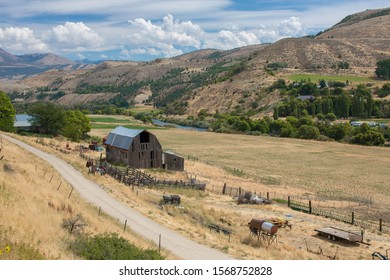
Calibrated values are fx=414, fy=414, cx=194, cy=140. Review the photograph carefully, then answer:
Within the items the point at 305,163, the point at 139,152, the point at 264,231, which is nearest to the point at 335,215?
the point at 264,231

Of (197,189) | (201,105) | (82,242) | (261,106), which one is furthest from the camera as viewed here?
(201,105)

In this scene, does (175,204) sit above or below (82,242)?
below

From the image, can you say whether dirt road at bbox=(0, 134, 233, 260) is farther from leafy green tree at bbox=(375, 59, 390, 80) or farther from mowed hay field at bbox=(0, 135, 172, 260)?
leafy green tree at bbox=(375, 59, 390, 80)

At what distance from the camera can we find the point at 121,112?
200 meters

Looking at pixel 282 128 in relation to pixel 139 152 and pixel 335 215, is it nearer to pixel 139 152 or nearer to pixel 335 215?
pixel 139 152

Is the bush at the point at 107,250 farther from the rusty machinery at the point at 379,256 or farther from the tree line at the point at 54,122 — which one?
the tree line at the point at 54,122

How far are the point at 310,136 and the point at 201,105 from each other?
86.4 m

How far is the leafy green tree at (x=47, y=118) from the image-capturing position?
76.5 metres

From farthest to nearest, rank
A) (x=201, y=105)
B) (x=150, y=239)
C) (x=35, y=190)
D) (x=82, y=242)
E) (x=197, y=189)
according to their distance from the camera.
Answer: (x=201, y=105) → (x=197, y=189) → (x=35, y=190) → (x=150, y=239) → (x=82, y=242)

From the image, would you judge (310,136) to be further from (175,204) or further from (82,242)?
(82,242)

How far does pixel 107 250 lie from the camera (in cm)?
1611

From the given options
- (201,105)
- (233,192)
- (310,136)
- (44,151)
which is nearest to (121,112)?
(201,105)

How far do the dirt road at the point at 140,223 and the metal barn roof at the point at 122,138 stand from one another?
13.6 meters
